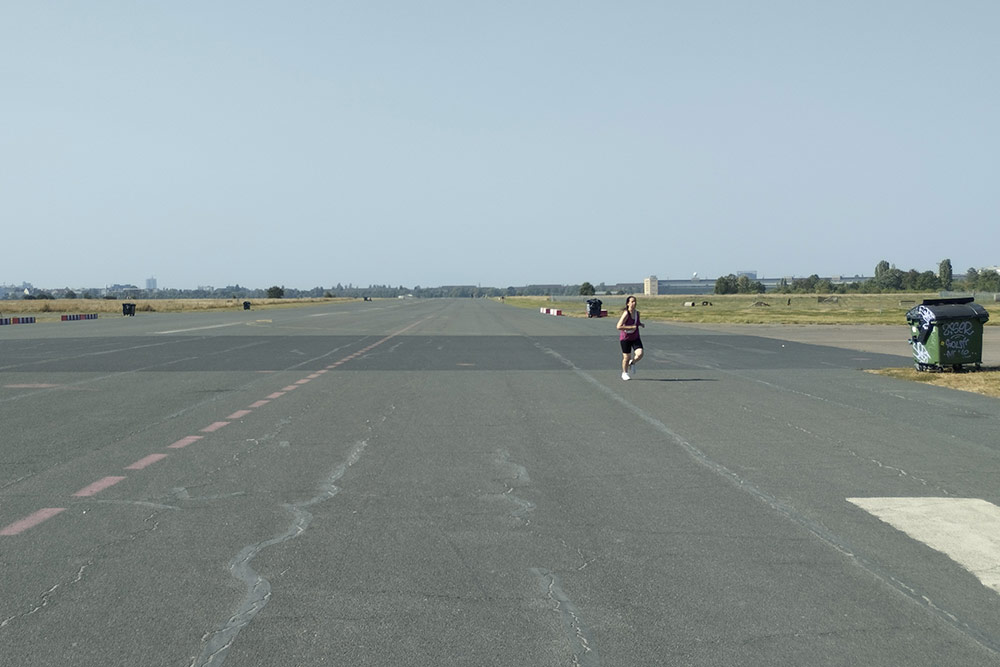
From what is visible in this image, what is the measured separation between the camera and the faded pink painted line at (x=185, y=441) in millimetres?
9969

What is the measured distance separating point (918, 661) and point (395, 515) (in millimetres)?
3900

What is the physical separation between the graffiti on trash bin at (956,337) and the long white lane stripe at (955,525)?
12601 millimetres

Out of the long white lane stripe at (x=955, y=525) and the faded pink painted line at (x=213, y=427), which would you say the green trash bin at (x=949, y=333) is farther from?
the faded pink painted line at (x=213, y=427)

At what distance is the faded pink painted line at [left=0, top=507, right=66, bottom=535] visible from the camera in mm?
6297

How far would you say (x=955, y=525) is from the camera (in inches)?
255

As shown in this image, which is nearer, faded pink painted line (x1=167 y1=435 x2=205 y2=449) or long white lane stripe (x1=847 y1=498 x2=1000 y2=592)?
long white lane stripe (x1=847 y1=498 x2=1000 y2=592)

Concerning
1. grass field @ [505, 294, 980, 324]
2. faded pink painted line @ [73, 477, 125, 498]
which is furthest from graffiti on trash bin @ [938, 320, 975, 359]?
grass field @ [505, 294, 980, 324]

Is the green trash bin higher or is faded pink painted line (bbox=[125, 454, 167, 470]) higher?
the green trash bin

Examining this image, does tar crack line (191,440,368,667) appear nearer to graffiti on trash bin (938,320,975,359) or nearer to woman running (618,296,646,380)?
woman running (618,296,646,380)

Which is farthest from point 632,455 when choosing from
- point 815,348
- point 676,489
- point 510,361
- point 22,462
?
point 815,348

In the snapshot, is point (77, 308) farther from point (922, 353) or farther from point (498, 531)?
point (498, 531)

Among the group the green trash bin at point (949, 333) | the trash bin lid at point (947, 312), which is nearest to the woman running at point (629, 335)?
the trash bin lid at point (947, 312)

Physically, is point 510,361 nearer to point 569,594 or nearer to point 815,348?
Result: point 815,348

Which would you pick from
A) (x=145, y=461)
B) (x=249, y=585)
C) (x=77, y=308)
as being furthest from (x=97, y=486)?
(x=77, y=308)
